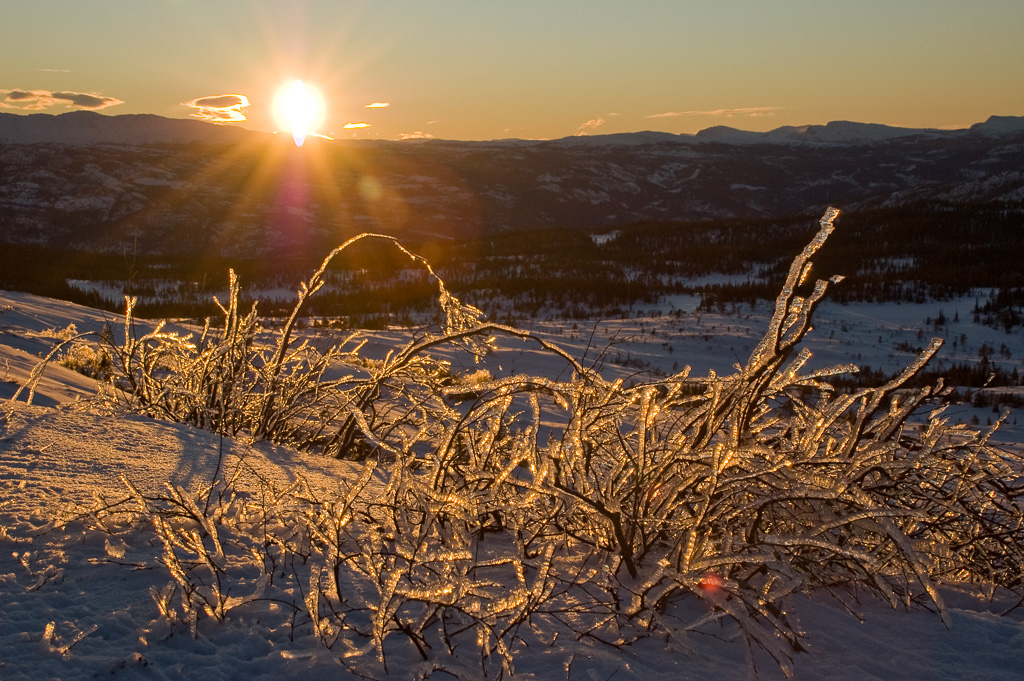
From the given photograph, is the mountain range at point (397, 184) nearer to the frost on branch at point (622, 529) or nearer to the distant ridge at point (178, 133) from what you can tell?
the distant ridge at point (178, 133)

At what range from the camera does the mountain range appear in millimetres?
36312

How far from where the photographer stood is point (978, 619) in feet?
5.35

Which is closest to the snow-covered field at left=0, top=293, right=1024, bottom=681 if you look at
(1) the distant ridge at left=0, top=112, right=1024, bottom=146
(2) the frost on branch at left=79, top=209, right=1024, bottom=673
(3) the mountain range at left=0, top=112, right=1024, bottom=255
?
(2) the frost on branch at left=79, top=209, right=1024, bottom=673

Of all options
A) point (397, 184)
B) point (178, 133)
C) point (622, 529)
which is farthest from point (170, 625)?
point (178, 133)

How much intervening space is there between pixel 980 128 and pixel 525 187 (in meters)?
78.1

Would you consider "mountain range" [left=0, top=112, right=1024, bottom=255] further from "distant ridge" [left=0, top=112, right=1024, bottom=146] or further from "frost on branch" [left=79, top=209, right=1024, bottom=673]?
"frost on branch" [left=79, top=209, right=1024, bottom=673]

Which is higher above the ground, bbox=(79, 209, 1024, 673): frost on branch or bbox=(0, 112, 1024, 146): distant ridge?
bbox=(0, 112, 1024, 146): distant ridge

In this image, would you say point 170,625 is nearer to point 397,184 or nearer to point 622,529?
point 622,529

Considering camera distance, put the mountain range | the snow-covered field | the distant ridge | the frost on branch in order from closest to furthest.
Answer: the snow-covered field → the frost on branch → the mountain range → the distant ridge

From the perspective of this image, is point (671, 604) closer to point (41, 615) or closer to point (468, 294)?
point (41, 615)

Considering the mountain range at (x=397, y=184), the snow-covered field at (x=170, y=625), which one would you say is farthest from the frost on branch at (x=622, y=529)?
the mountain range at (x=397, y=184)

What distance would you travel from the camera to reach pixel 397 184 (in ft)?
179

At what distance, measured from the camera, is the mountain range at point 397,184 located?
3631 centimetres

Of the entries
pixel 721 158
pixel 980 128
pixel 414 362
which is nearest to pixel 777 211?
A: pixel 721 158
